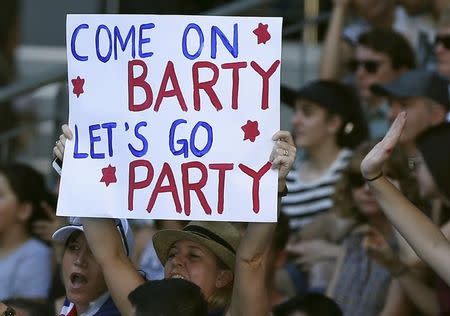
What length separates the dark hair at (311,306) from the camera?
661cm

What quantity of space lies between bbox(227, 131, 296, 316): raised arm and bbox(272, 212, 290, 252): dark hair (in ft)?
5.74

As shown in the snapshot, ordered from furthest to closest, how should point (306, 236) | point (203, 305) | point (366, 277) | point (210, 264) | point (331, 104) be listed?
1. point (331, 104)
2. point (306, 236)
3. point (366, 277)
4. point (210, 264)
5. point (203, 305)

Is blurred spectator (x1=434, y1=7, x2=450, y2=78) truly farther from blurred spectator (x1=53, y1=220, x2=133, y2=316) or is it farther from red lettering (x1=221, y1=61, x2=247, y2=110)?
red lettering (x1=221, y1=61, x2=247, y2=110)

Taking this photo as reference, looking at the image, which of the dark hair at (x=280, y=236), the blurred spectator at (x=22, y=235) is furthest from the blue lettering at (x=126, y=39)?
the blurred spectator at (x=22, y=235)

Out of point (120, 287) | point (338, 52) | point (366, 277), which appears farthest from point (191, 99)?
point (338, 52)

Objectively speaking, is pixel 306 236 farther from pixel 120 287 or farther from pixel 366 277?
pixel 120 287

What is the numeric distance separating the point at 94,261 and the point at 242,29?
3.69ft

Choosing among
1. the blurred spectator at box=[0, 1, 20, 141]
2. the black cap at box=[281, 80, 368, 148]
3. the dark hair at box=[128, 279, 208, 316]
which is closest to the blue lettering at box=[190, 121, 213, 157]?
the dark hair at box=[128, 279, 208, 316]

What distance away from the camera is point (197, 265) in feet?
19.7

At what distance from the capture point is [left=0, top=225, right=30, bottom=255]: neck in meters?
8.30

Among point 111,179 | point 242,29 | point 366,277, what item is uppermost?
point 242,29

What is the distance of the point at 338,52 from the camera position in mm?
9375

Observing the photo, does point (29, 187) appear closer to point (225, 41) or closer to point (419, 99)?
point (419, 99)

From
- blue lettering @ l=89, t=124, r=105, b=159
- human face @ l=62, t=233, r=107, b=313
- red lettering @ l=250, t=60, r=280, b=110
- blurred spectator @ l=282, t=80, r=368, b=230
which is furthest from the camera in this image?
blurred spectator @ l=282, t=80, r=368, b=230
